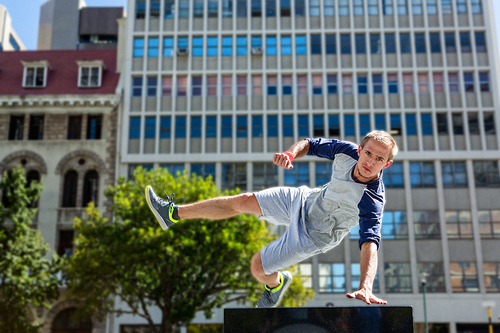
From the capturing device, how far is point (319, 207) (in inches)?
253

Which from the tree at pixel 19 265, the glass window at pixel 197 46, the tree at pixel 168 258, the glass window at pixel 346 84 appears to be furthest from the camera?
the glass window at pixel 197 46

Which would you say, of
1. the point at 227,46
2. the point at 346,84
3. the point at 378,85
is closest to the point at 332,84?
the point at 346,84

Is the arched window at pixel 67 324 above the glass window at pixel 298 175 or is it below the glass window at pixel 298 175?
below

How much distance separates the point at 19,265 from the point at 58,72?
758 inches

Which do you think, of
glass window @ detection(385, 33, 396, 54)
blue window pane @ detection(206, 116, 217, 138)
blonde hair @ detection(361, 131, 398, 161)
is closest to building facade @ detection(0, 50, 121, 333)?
blue window pane @ detection(206, 116, 217, 138)

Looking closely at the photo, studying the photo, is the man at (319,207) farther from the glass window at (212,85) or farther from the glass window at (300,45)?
the glass window at (300,45)

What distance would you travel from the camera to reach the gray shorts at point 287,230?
6414 millimetres

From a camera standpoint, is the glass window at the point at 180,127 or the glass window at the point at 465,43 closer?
the glass window at the point at 180,127

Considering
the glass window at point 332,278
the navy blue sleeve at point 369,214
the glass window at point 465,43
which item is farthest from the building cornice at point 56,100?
the navy blue sleeve at point 369,214

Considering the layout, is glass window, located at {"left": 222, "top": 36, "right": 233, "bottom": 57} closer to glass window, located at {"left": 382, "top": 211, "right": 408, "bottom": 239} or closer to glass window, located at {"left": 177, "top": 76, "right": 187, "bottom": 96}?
glass window, located at {"left": 177, "top": 76, "right": 187, "bottom": 96}

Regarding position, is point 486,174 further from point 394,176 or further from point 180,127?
point 180,127

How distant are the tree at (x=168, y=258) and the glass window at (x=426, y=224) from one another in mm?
14495

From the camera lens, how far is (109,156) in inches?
1487

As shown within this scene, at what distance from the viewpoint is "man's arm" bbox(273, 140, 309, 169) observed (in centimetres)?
571
